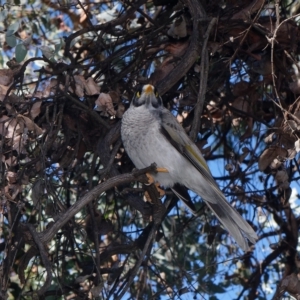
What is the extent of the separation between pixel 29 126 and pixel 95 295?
91cm

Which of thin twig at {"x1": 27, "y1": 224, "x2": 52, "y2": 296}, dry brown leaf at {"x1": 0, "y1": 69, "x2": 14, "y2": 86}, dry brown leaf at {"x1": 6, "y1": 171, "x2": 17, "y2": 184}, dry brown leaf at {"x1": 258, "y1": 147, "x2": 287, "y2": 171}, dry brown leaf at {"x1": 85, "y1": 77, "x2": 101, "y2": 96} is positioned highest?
dry brown leaf at {"x1": 85, "y1": 77, "x2": 101, "y2": 96}

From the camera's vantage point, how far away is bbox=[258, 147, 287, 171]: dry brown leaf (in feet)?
13.6

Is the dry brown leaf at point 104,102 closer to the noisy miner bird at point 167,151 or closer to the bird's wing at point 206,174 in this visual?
the noisy miner bird at point 167,151

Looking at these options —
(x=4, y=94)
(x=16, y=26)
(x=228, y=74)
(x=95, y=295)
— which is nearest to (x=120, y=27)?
(x=228, y=74)

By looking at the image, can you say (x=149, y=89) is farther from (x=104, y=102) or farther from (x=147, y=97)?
(x=104, y=102)

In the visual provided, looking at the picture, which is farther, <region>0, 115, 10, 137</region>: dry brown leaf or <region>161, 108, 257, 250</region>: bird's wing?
<region>161, 108, 257, 250</region>: bird's wing

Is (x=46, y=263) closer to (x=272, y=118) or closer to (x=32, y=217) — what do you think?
(x=32, y=217)

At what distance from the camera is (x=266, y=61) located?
456 centimetres

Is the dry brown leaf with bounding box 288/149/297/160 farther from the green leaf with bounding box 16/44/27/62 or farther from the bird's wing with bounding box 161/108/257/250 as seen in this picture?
the green leaf with bounding box 16/44/27/62

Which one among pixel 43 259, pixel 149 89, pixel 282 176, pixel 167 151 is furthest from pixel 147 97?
pixel 43 259

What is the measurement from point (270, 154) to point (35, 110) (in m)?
1.30

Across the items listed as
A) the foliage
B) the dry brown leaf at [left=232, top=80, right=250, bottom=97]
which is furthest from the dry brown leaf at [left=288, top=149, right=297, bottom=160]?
the dry brown leaf at [left=232, top=80, right=250, bottom=97]

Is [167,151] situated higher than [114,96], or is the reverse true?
[114,96]

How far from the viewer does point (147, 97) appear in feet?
14.1
